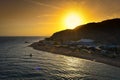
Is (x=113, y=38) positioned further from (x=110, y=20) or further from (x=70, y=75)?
(x=70, y=75)

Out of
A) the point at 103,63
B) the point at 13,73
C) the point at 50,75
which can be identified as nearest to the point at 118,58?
the point at 103,63

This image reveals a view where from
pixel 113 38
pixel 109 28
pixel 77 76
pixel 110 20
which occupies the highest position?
pixel 110 20

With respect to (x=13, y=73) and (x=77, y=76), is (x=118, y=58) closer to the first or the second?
(x=77, y=76)

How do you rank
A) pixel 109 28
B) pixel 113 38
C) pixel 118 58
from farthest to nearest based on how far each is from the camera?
pixel 109 28
pixel 113 38
pixel 118 58

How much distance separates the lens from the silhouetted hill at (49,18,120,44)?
4468 inches

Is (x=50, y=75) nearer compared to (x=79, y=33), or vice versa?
(x=50, y=75)

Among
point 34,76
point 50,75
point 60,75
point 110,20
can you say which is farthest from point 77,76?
point 110,20

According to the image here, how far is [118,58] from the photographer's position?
58062 mm

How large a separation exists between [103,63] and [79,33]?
275 ft

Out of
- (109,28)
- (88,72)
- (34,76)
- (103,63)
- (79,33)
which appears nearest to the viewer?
(34,76)

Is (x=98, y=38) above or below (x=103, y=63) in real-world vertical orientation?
above

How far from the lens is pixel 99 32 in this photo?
126 metres

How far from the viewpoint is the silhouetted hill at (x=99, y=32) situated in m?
113

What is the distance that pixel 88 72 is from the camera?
4181 cm
